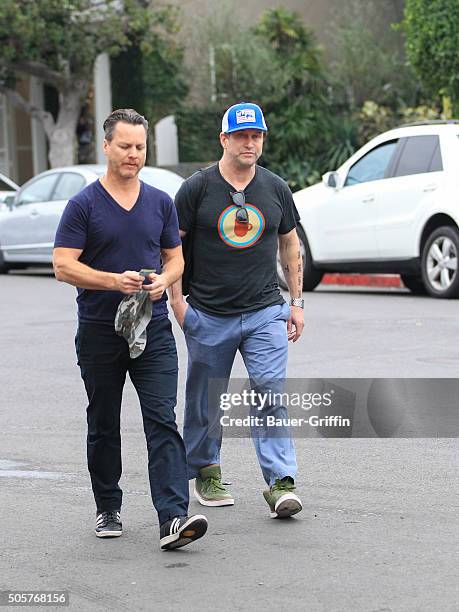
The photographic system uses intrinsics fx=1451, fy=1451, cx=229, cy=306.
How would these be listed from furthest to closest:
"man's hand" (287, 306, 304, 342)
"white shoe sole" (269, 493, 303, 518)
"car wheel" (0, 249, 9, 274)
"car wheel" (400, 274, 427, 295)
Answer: "car wheel" (0, 249, 9, 274), "car wheel" (400, 274, 427, 295), "man's hand" (287, 306, 304, 342), "white shoe sole" (269, 493, 303, 518)

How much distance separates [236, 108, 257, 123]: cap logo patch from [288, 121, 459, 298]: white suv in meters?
8.72

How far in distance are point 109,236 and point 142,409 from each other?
2.42 ft

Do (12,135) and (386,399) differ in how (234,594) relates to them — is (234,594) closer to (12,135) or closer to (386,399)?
(386,399)

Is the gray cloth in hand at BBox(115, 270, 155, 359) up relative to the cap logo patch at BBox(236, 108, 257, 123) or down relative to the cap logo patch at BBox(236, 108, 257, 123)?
down

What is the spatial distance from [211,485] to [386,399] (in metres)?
2.84

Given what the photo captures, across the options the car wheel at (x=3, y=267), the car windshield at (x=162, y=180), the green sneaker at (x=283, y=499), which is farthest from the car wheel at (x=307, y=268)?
the green sneaker at (x=283, y=499)

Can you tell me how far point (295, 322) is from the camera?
686 centimetres

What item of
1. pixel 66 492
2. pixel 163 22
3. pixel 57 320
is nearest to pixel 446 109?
pixel 163 22

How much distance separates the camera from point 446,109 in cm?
2400

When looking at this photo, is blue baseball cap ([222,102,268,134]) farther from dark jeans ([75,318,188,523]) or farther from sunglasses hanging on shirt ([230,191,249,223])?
dark jeans ([75,318,188,523])

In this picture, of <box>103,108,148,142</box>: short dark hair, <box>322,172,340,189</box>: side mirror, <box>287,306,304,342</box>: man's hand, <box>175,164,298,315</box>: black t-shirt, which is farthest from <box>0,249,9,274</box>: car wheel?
<box>103,108,148,142</box>: short dark hair

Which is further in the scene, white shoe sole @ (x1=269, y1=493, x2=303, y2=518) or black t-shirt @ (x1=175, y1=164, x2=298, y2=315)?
black t-shirt @ (x1=175, y1=164, x2=298, y2=315)

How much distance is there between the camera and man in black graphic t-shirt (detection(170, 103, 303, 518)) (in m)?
6.48

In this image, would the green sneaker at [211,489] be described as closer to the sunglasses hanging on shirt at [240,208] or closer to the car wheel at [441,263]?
the sunglasses hanging on shirt at [240,208]
